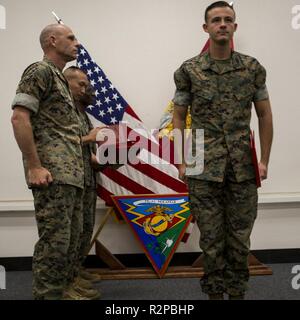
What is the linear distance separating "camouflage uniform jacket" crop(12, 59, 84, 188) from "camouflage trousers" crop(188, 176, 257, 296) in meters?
0.56

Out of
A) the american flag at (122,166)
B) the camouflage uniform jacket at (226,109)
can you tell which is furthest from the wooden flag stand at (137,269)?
the camouflage uniform jacket at (226,109)

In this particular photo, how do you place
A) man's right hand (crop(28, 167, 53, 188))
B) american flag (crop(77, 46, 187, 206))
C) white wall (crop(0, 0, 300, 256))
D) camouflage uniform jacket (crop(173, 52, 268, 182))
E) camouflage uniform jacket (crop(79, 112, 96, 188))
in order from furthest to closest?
white wall (crop(0, 0, 300, 256)), american flag (crop(77, 46, 187, 206)), camouflage uniform jacket (crop(79, 112, 96, 188)), camouflage uniform jacket (crop(173, 52, 268, 182)), man's right hand (crop(28, 167, 53, 188))

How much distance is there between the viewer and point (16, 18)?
3.38 metres

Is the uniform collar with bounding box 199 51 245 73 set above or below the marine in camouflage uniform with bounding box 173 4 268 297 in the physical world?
above

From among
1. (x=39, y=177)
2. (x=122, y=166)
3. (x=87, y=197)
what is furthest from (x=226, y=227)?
(x=122, y=166)

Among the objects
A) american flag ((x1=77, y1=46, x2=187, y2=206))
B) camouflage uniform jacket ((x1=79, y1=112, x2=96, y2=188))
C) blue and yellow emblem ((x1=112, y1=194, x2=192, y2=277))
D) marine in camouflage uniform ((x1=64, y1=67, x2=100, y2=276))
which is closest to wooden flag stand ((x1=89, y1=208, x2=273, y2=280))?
blue and yellow emblem ((x1=112, y1=194, x2=192, y2=277))

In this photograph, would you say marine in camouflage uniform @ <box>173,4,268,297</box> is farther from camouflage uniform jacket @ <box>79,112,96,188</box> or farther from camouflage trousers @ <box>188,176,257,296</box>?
camouflage uniform jacket @ <box>79,112,96,188</box>

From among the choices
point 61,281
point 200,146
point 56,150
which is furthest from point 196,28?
point 61,281

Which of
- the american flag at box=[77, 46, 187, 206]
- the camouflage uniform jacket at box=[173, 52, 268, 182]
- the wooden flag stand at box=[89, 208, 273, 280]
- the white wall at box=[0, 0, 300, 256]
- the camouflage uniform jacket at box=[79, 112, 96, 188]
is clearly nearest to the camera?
the camouflage uniform jacket at box=[173, 52, 268, 182]

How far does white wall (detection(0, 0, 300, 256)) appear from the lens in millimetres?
3387

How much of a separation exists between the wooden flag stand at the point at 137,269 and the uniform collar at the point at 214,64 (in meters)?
1.58

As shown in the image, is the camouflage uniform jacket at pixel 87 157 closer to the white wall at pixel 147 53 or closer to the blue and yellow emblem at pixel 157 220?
the blue and yellow emblem at pixel 157 220

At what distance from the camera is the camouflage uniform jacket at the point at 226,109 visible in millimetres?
1927

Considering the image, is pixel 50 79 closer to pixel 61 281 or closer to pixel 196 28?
pixel 61 281
